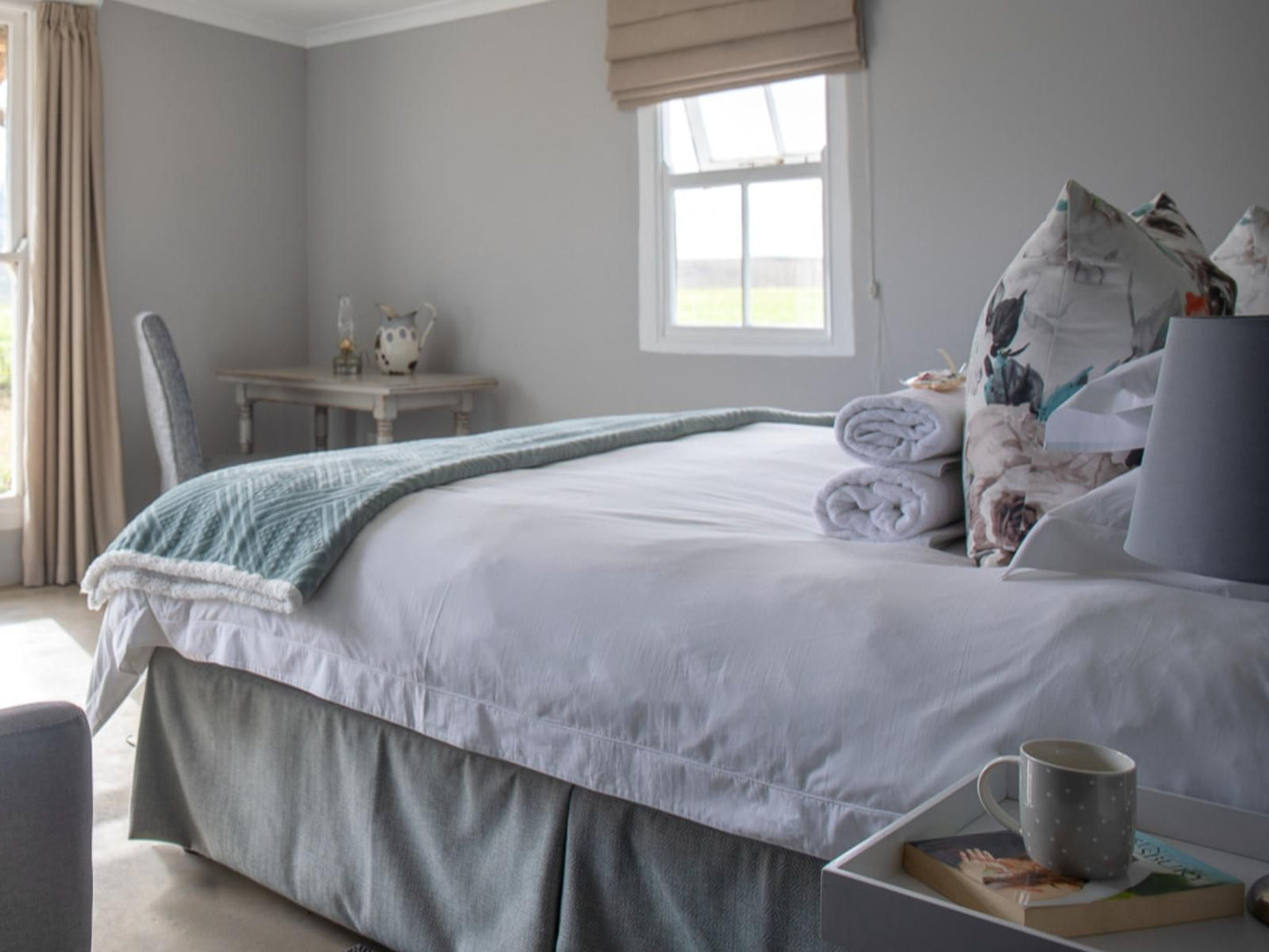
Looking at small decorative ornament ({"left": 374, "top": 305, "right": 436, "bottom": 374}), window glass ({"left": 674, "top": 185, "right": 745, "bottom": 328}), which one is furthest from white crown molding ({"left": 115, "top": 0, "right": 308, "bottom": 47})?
window glass ({"left": 674, "top": 185, "right": 745, "bottom": 328})

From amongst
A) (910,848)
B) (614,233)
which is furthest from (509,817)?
(614,233)

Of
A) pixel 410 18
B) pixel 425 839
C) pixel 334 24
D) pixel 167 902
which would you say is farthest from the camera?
pixel 334 24

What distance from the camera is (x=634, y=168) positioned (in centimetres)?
445

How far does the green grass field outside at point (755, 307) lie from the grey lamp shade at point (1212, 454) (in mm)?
3205

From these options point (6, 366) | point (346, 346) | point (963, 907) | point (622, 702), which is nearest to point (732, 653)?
point (622, 702)

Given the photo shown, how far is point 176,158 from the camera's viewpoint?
4961 millimetres

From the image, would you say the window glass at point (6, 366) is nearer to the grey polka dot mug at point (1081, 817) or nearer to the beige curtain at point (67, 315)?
the beige curtain at point (67, 315)

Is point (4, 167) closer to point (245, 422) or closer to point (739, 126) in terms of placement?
point (245, 422)

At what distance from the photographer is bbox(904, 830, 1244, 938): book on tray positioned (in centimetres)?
88

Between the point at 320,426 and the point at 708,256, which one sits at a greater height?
the point at 708,256

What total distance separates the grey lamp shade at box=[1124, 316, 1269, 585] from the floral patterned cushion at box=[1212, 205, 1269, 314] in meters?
1.21

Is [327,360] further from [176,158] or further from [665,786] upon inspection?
[665,786]

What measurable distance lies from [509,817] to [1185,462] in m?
1.07

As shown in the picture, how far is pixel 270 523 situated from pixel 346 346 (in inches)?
123
